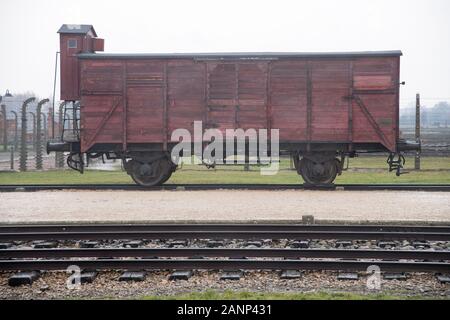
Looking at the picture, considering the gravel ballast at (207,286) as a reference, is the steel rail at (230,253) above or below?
above

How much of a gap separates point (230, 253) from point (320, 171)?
888 cm

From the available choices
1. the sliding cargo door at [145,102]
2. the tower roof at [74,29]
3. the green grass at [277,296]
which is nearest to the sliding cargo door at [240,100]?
the sliding cargo door at [145,102]

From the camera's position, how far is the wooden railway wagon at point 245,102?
16328 millimetres

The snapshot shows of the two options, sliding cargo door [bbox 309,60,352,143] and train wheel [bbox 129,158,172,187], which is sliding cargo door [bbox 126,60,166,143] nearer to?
train wheel [bbox 129,158,172,187]

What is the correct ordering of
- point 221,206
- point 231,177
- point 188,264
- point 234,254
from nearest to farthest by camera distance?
1. point 188,264
2. point 234,254
3. point 221,206
4. point 231,177

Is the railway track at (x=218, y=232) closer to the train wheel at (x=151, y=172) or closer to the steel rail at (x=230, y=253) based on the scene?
the steel rail at (x=230, y=253)

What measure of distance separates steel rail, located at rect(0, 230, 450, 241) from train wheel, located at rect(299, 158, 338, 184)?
711 cm

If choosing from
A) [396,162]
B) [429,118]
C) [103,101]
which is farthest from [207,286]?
[429,118]

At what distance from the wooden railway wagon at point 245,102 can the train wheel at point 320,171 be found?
0.03 meters

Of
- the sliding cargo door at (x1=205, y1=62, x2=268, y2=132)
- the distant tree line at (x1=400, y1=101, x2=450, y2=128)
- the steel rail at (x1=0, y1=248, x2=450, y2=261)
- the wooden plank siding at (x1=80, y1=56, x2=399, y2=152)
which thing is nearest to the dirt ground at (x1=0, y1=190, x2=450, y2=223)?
the wooden plank siding at (x1=80, y1=56, x2=399, y2=152)

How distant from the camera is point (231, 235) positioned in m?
9.48

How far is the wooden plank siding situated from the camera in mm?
16317

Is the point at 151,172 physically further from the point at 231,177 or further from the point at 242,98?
the point at 231,177

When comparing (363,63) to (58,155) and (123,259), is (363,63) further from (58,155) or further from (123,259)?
(58,155)
